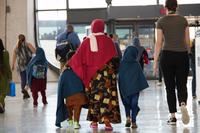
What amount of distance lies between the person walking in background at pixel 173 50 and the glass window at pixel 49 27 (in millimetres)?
14341

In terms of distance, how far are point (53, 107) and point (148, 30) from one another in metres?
10.9

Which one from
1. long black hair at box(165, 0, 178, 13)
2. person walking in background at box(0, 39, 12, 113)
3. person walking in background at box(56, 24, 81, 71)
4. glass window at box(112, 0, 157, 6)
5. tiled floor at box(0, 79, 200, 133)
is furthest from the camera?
glass window at box(112, 0, 157, 6)

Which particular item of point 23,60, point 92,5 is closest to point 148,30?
point 92,5

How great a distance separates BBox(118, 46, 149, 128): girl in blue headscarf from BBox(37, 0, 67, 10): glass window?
14.6 metres

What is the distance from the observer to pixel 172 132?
614cm

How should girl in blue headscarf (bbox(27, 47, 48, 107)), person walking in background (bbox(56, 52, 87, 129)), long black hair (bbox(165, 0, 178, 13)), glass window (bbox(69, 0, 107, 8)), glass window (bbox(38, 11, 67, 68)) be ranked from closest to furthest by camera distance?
person walking in background (bbox(56, 52, 87, 129)) → long black hair (bbox(165, 0, 178, 13)) → girl in blue headscarf (bbox(27, 47, 48, 107)) → glass window (bbox(69, 0, 107, 8)) → glass window (bbox(38, 11, 67, 68))

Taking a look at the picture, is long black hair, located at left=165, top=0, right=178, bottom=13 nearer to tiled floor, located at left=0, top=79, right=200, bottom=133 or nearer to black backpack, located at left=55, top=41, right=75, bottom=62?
tiled floor, located at left=0, top=79, right=200, bottom=133

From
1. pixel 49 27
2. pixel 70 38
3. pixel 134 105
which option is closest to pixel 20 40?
pixel 70 38

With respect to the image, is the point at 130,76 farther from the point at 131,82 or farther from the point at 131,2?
the point at 131,2

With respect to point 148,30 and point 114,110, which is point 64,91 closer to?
point 114,110

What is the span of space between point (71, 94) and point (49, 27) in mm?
14758

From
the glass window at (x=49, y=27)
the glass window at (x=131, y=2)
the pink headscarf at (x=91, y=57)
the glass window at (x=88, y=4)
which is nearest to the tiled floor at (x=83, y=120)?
the pink headscarf at (x=91, y=57)

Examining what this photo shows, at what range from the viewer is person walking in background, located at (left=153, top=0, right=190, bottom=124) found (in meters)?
6.80

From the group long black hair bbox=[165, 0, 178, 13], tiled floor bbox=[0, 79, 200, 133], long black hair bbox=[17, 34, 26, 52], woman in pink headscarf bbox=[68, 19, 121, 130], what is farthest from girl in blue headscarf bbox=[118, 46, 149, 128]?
long black hair bbox=[17, 34, 26, 52]
